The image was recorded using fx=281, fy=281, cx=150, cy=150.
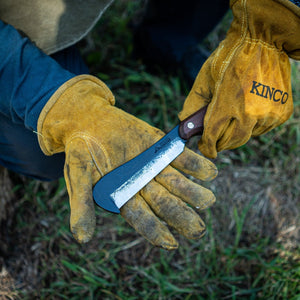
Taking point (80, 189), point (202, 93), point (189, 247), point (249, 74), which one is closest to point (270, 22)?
point (249, 74)

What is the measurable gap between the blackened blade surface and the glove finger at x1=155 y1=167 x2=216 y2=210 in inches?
1.9

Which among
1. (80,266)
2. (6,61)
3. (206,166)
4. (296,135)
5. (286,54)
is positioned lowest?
(80,266)

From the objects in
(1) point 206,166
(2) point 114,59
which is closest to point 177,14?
(2) point 114,59

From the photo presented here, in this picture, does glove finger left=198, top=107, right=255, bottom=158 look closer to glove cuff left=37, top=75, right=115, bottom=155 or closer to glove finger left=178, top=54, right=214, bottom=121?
glove finger left=178, top=54, right=214, bottom=121

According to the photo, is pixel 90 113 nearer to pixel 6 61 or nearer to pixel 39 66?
pixel 39 66

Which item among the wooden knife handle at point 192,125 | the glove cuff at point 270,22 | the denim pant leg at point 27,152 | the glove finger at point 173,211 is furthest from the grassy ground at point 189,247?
the glove cuff at point 270,22

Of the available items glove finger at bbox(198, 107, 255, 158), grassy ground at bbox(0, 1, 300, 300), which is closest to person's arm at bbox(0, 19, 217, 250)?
glove finger at bbox(198, 107, 255, 158)

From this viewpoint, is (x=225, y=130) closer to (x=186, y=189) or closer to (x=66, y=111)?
(x=186, y=189)

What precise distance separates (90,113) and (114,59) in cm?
119

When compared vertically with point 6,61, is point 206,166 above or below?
below

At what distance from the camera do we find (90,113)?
3.96 ft

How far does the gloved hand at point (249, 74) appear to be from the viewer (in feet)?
3.87

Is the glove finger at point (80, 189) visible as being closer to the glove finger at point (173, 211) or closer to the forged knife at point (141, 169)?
the forged knife at point (141, 169)

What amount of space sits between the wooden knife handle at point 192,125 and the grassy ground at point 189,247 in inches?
25.5
